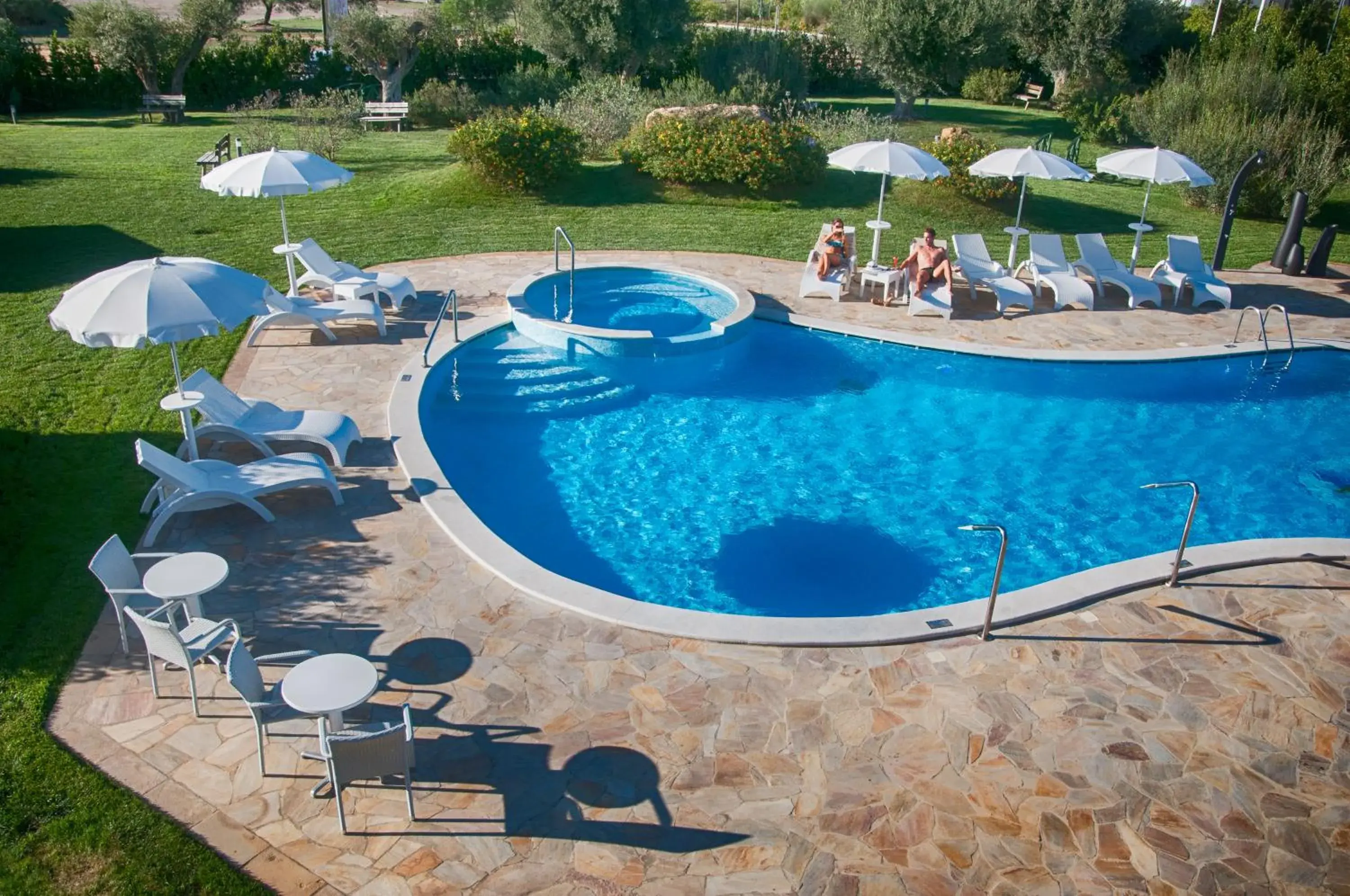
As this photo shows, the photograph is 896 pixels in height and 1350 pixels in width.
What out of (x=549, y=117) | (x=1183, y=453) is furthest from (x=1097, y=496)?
(x=549, y=117)

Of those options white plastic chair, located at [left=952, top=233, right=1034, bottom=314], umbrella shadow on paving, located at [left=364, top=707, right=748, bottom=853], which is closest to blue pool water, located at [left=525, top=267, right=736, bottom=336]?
white plastic chair, located at [left=952, top=233, right=1034, bottom=314]

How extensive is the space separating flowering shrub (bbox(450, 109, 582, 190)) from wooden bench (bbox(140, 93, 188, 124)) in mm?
15197

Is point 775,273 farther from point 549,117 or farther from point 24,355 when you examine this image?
point 24,355

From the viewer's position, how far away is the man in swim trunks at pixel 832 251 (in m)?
16.9

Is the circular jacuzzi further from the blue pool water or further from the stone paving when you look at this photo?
the stone paving

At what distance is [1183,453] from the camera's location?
12.6m

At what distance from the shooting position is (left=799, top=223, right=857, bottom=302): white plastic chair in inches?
658

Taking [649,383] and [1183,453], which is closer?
[1183,453]

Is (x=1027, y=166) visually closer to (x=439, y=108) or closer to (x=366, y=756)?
(x=366, y=756)

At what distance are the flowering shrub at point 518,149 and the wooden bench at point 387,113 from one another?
11.0 m

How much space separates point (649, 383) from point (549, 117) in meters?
11.9

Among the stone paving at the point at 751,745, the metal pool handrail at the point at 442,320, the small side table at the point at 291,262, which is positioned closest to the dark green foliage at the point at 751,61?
the metal pool handrail at the point at 442,320

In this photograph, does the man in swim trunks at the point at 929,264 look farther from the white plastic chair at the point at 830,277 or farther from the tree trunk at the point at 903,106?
the tree trunk at the point at 903,106

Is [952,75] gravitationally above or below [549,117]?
above
